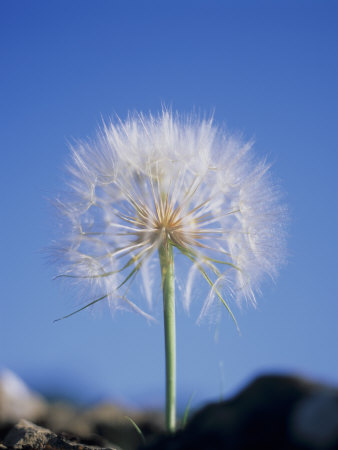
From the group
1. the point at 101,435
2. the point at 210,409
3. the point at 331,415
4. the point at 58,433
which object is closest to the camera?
the point at 331,415

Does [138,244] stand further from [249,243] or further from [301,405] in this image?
[301,405]

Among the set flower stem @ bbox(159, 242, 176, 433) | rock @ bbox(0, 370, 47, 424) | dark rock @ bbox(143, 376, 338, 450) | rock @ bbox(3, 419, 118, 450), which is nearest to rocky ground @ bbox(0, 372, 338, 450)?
dark rock @ bbox(143, 376, 338, 450)

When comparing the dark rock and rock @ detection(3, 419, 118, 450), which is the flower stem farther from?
the dark rock

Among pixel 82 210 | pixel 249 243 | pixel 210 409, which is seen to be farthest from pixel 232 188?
pixel 210 409

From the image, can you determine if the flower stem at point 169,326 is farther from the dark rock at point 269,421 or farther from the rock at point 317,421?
the rock at point 317,421

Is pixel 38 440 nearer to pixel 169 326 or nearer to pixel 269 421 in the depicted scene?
pixel 169 326

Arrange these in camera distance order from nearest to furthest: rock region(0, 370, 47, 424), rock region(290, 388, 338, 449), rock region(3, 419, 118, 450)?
rock region(290, 388, 338, 449), rock region(3, 419, 118, 450), rock region(0, 370, 47, 424)

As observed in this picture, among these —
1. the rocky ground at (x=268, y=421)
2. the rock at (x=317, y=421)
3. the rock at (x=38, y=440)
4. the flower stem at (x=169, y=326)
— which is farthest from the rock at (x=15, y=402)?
the rock at (x=317, y=421)
